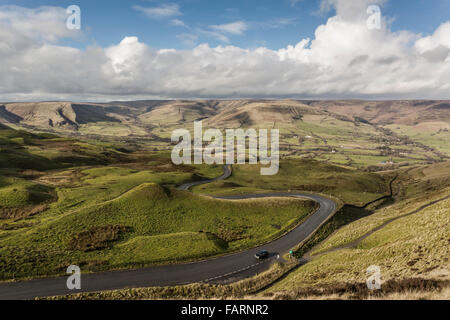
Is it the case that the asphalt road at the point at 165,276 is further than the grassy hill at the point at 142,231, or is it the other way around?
the grassy hill at the point at 142,231

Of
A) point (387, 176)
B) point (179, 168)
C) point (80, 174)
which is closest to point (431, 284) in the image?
point (80, 174)

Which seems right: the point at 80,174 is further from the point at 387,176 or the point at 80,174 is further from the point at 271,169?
the point at 387,176

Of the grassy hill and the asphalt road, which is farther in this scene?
the grassy hill

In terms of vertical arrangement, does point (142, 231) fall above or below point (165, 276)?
above

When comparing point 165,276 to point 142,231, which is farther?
point 142,231
